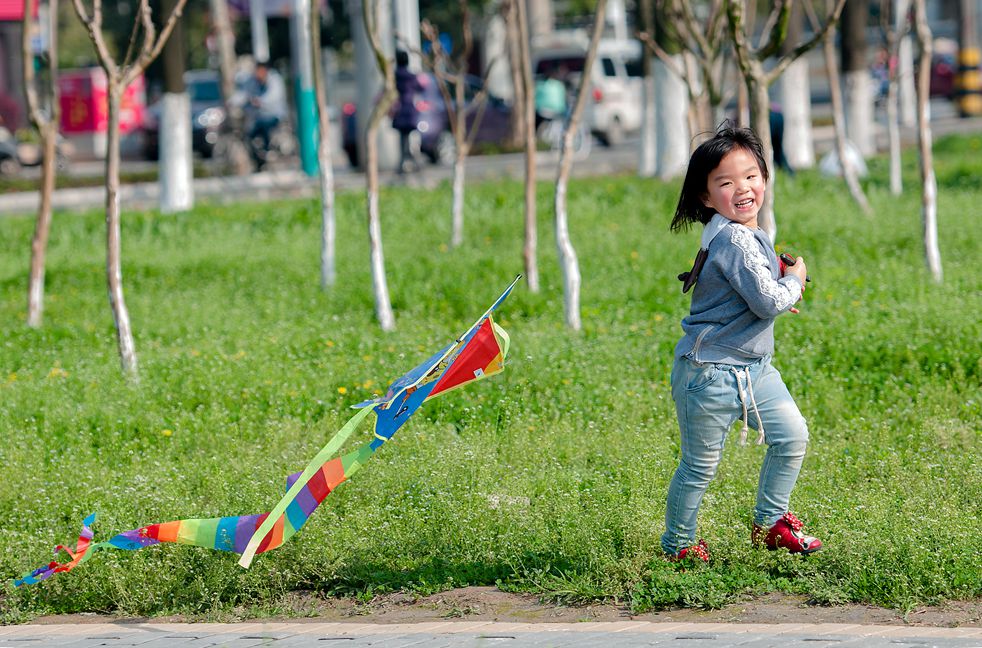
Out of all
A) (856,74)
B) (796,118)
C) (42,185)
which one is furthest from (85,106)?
(42,185)

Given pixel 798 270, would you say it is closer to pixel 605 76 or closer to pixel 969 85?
pixel 605 76

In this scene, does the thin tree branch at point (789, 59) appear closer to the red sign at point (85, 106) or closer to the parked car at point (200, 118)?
the parked car at point (200, 118)

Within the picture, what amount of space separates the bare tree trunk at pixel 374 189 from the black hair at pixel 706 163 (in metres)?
4.18

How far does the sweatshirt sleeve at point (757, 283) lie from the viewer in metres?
4.28

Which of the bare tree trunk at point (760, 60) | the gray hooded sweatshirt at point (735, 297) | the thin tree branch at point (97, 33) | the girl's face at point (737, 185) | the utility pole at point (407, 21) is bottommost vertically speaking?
the gray hooded sweatshirt at point (735, 297)

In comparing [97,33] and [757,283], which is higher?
[97,33]

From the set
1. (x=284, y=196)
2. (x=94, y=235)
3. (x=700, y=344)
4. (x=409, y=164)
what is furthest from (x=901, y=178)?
(x=700, y=344)

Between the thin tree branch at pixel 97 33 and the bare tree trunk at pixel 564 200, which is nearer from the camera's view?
the thin tree branch at pixel 97 33

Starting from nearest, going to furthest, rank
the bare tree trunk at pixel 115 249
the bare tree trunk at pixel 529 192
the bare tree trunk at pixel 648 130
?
1. the bare tree trunk at pixel 115 249
2. the bare tree trunk at pixel 529 192
3. the bare tree trunk at pixel 648 130

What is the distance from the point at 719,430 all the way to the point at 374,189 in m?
5.05

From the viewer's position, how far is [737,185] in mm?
4387

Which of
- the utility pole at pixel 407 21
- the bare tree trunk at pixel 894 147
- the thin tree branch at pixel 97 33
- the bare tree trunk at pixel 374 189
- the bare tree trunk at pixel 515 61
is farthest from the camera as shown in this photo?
the utility pole at pixel 407 21

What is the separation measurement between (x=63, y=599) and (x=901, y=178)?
1154cm

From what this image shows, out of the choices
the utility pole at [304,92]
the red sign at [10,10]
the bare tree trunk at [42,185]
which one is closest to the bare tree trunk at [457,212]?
the bare tree trunk at [42,185]
